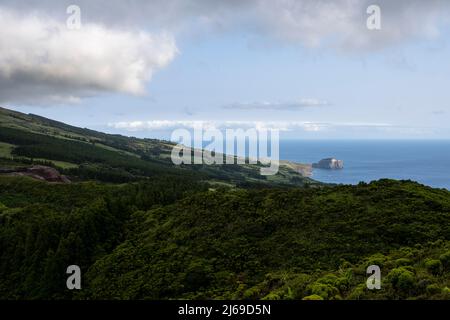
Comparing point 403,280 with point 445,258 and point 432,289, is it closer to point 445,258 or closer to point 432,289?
point 432,289

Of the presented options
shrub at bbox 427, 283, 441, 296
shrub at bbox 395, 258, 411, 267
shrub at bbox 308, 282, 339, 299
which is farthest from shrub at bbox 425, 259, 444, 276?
shrub at bbox 308, 282, 339, 299

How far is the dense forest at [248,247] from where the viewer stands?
23972 millimetres

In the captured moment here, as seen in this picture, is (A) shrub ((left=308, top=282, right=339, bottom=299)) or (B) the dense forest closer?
(A) shrub ((left=308, top=282, right=339, bottom=299))

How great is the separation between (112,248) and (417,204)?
29.0 m

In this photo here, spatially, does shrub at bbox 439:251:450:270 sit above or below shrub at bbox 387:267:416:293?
above

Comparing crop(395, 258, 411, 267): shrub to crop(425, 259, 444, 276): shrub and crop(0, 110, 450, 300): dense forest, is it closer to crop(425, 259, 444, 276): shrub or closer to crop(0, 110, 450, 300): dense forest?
crop(0, 110, 450, 300): dense forest

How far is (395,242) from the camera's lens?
30.3m

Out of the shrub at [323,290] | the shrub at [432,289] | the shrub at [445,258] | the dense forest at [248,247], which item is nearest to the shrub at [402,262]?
the dense forest at [248,247]

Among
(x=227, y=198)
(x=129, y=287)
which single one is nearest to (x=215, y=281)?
(x=129, y=287)

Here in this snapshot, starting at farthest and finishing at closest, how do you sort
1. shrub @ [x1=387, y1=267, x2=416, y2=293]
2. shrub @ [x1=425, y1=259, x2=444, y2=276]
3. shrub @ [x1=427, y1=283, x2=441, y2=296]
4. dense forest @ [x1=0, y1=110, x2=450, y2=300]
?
dense forest @ [x1=0, y1=110, x2=450, y2=300], shrub @ [x1=425, y1=259, x2=444, y2=276], shrub @ [x1=387, y1=267, x2=416, y2=293], shrub @ [x1=427, y1=283, x2=441, y2=296]

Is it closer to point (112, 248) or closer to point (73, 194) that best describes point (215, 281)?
point (112, 248)

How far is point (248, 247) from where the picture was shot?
32.8 m

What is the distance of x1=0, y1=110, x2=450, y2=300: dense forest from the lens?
944 inches
